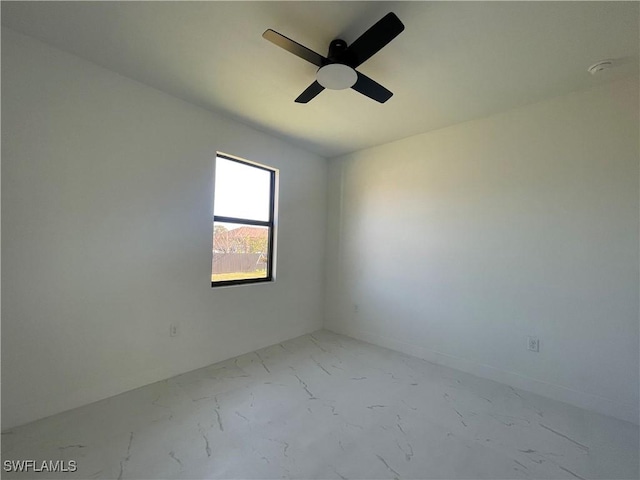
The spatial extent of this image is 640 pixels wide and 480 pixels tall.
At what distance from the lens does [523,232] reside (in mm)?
2609

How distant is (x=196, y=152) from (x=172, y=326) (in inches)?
66.0

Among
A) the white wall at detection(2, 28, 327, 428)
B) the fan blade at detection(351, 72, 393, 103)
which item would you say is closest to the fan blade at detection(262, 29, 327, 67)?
the fan blade at detection(351, 72, 393, 103)

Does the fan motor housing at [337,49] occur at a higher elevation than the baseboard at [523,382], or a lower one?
higher

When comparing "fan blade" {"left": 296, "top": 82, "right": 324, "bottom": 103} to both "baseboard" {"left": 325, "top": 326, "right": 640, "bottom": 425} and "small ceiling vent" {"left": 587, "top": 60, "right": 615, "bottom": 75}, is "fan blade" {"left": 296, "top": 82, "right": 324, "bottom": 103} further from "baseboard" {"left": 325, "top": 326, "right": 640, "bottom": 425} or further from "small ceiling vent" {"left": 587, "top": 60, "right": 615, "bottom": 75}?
"baseboard" {"left": 325, "top": 326, "right": 640, "bottom": 425}

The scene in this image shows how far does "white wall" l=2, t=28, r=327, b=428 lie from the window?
16 centimetres

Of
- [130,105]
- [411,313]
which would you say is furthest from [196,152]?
[411,313]

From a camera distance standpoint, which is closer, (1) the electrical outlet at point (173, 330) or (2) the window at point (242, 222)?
(1) the electrical outlet at point (173, 330)

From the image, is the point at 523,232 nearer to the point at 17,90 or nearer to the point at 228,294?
the point at 228,294

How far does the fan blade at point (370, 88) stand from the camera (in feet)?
6.32

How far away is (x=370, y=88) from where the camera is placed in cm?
203

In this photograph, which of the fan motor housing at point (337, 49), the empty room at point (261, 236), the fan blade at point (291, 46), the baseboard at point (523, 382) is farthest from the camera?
the baseboard at point (523, 382)

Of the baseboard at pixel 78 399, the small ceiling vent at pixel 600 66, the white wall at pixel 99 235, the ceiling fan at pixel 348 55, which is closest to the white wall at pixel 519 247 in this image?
the small ceiling vent at pixel 600 66

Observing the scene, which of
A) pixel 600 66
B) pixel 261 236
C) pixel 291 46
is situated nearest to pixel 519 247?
pixel 600 66

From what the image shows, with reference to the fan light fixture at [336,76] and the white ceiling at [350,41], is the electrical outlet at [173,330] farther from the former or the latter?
the fan light fixture at [336,76]
